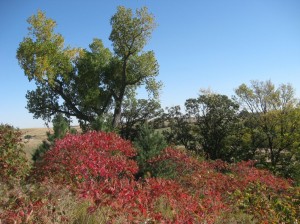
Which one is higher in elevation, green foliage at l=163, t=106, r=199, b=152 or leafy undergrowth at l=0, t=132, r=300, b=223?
green foliage at l=163, t=106, r=199, b=152

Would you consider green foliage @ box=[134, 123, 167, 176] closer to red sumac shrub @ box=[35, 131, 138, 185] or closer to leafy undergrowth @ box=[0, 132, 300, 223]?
leafy undergrowth @ box=[0, 132, 300, 223]

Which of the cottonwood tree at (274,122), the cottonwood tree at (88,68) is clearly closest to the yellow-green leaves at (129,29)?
the cottonwood tree at (88,68)

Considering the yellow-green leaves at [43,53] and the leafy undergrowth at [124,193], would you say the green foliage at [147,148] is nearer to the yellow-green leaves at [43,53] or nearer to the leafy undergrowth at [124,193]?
the leafy undergrowth at [124,193]

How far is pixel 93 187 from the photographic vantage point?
6828 mm

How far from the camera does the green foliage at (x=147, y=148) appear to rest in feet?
50.9

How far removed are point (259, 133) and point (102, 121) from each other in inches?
548

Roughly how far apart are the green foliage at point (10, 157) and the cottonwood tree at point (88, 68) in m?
17.8

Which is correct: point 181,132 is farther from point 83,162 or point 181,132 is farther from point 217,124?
point 83,162

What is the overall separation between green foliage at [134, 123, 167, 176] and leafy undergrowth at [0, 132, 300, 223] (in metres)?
0.79

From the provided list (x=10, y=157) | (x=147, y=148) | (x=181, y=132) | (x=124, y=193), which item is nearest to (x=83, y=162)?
(x=10, y=157)

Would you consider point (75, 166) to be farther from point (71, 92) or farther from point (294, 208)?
point (71, 92)

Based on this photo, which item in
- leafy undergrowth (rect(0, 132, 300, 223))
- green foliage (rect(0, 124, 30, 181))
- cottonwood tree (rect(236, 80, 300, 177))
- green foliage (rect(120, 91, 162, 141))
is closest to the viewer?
leafy undergrowth (rect(0, 132, 300, 223))

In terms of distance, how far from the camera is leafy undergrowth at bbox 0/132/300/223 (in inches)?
226

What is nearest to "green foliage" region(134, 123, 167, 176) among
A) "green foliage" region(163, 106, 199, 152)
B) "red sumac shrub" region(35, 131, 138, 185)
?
"red sumac shrub" region(35, 131, 138, 185)
